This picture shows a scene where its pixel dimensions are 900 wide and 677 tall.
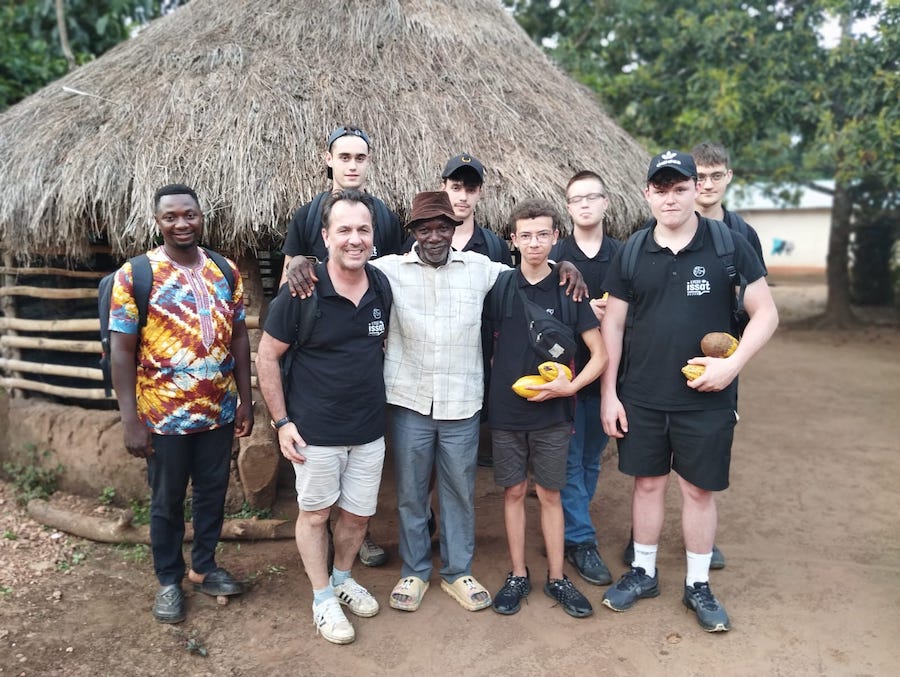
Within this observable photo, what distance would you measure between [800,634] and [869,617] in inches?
15.9

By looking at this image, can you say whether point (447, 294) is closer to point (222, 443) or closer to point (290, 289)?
point (290, 289)

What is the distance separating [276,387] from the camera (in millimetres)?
2848

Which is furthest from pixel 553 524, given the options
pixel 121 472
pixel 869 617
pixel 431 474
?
pixel 121 472

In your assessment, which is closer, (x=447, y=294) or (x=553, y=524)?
(x=447, y=294)

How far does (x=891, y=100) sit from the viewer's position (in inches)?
300

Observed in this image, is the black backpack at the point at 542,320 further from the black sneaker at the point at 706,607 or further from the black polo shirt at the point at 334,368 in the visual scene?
the black sneaker at the point at 706,607

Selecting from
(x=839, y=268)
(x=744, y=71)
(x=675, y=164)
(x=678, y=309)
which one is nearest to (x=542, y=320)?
(x=678, y=309)

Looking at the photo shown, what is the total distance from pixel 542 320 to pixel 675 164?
33.0 inches

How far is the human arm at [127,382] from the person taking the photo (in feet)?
9.44

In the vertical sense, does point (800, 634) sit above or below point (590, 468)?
below

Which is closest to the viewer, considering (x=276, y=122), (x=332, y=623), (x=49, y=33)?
(x=332, y=623)

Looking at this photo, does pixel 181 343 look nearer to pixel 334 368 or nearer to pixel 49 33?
pixel 334 368

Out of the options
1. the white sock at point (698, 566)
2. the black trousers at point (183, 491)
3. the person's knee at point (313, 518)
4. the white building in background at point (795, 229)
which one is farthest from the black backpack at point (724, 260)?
the white building in background at point (795, 229)

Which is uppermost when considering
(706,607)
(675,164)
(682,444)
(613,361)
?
(675,164)
